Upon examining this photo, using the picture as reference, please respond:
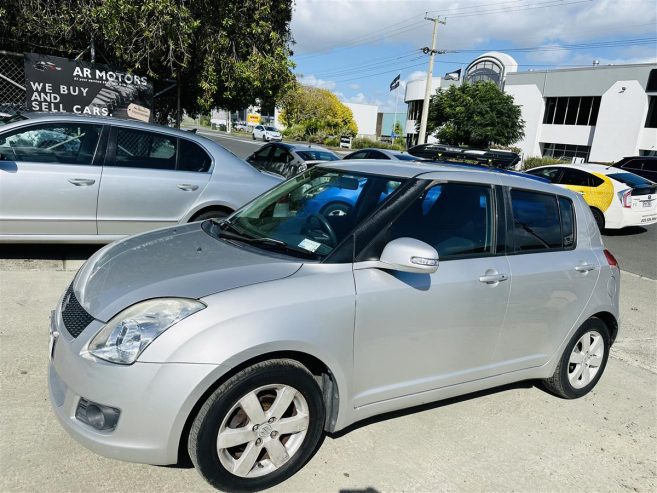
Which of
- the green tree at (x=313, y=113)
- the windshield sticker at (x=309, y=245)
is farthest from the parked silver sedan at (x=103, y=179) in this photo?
the green tree at (x=313, y=113)

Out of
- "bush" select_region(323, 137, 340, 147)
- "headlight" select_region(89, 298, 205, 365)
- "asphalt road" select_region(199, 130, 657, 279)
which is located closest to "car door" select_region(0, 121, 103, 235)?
"headlight" select_region(89, 298, 205, 365)

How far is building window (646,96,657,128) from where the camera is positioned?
3453cm

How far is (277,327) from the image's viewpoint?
2322 millimetres

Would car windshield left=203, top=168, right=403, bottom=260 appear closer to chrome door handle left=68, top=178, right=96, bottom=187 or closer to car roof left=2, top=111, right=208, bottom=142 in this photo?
chrome door handle left=68, top=178, right=96, bottom=187

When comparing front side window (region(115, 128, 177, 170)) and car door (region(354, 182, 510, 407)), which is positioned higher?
front side window (region(115, 128, 177, 170))

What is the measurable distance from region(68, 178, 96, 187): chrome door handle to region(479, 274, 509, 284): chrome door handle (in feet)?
13.8

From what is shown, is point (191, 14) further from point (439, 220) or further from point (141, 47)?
point (439, 220)

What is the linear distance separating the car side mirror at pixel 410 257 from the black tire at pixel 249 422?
70 cm

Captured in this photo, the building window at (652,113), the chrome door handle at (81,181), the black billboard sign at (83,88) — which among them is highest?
the building window at (652,113)

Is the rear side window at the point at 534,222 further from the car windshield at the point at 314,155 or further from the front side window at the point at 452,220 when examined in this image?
the car windshield at the point at 314,155

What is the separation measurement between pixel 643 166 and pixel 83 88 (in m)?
17.1

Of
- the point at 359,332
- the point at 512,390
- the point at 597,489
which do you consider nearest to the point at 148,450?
the point at 359,332

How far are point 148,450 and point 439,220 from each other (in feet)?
6.50

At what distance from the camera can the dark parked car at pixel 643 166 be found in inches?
663
